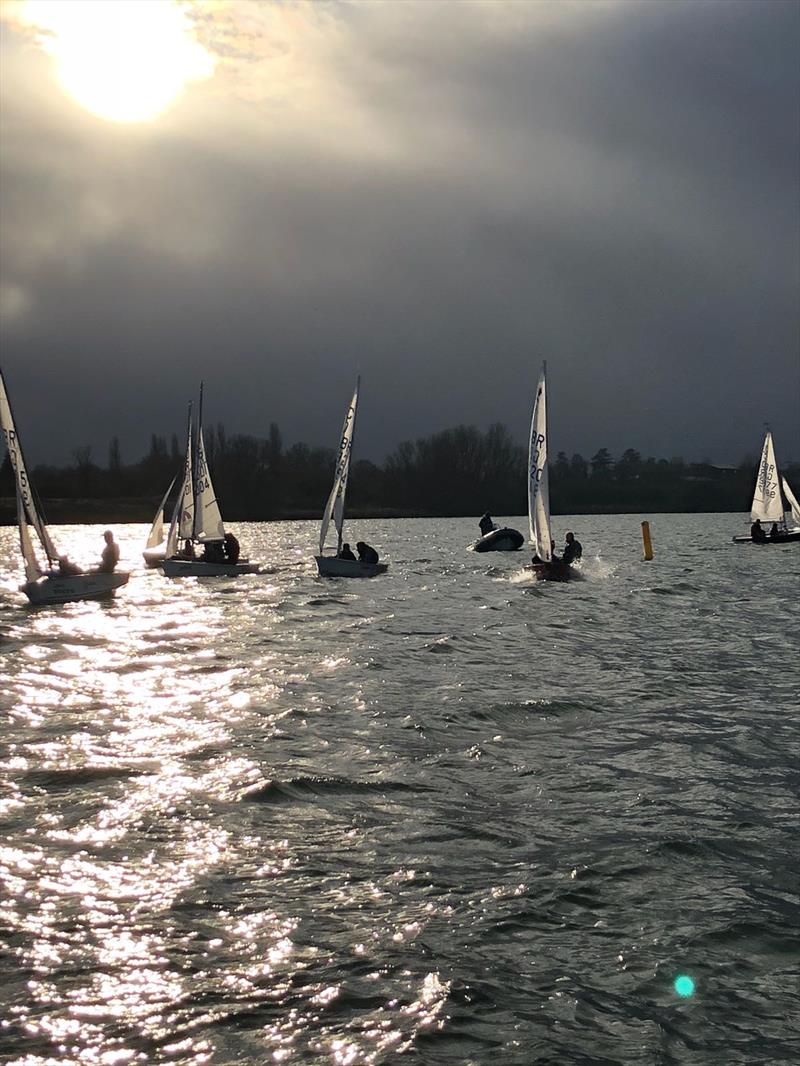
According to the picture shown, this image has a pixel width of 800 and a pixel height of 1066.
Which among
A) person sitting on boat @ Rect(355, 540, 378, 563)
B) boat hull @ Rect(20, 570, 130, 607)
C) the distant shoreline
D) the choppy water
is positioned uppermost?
the distant shoreline

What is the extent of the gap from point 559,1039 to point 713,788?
17.6ft

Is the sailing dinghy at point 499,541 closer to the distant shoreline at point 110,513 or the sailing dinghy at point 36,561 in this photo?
the sailing dinghy at point 36,561

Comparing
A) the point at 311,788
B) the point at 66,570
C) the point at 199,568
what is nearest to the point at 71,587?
the point at 66,570

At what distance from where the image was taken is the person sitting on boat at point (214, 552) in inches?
1724

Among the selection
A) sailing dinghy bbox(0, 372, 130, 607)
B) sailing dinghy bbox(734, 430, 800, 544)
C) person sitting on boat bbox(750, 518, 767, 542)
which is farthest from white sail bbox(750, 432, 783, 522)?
sailing dinghy bbox(0, 372, 130, 607)

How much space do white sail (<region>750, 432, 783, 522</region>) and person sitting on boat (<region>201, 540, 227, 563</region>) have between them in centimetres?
3187

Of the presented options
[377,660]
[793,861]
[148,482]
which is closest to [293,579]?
[377,660]

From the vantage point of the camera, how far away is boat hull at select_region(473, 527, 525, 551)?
68500mm

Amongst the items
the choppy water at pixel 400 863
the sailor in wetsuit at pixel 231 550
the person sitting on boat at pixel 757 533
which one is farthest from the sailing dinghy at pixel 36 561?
the person sitting on boat at pixel 757 533

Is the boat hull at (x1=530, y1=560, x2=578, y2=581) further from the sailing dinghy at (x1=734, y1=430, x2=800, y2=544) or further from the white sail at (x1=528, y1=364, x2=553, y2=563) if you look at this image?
the sailing dinghy at (x1=734, y1=430, x2=800, y2=544)

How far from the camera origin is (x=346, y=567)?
4269 centimetres

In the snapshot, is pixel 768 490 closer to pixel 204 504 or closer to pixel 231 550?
pixel 231 550

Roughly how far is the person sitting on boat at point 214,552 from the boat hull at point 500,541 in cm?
2658

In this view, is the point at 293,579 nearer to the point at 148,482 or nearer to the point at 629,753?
the point at 629,753
